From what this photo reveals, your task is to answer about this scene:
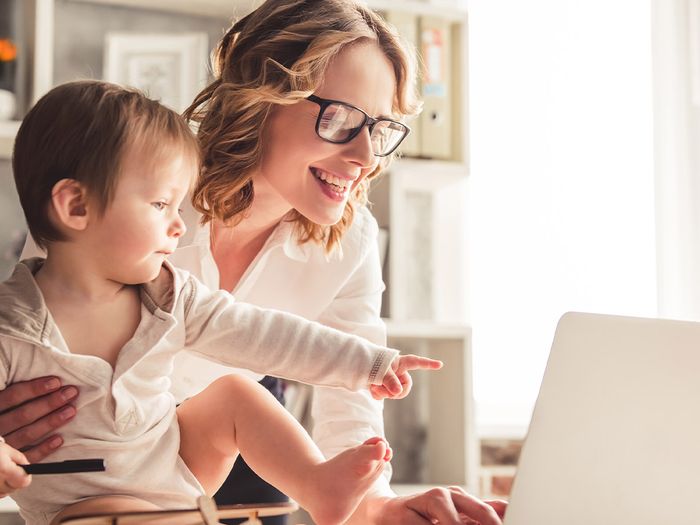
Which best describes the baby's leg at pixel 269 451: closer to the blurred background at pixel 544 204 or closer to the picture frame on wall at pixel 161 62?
the picture frame on wall at pixel 161 62

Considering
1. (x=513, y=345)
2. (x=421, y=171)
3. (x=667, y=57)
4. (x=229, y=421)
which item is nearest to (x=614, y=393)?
(x=229, y=421)

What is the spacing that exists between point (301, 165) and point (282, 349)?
0.42 m

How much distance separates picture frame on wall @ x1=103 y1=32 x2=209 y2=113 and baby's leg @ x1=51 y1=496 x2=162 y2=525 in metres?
1.65

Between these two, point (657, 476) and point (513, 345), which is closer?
point (657, 476)

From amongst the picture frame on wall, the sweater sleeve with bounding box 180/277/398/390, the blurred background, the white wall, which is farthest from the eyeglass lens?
the white wall

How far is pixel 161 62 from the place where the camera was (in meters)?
2.46

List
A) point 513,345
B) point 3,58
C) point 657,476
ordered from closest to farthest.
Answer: point 657,476
point 3,58
point 513,345

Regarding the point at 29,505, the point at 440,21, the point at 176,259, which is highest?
the point at 440,21

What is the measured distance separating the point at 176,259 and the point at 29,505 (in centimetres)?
55

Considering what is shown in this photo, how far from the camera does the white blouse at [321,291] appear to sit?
58.8 inches

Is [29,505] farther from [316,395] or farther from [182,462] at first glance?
[316,395]

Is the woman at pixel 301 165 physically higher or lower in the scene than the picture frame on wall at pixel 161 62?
lower

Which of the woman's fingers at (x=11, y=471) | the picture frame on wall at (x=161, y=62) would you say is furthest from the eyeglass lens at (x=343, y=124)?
the picture frame on wall at (x=161, y=62)

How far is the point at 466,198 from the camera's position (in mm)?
3102
